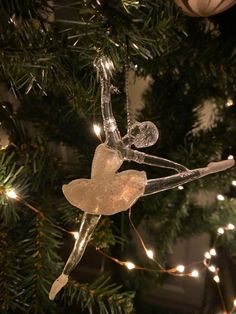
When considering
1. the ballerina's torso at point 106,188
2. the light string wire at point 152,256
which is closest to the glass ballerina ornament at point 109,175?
the ballerina's torso at point 106,188

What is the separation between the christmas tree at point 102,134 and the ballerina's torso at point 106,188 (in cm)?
6

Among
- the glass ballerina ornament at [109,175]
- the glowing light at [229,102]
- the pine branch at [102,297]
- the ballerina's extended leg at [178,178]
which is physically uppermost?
the glowing light at [229,102]

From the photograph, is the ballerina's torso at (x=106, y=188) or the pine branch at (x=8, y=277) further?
the pine branch at (x=8, y=277)

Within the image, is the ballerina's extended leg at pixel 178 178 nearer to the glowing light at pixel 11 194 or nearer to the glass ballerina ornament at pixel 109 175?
the glass ballerina ornament at pixel 109 175

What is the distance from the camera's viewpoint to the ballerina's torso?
1.07 ft

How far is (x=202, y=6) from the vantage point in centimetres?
38

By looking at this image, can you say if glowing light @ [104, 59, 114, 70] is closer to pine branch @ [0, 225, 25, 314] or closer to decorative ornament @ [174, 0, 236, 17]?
decorative ornament @ [174, 0, 236, 17]

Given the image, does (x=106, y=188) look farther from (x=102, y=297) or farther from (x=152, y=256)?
(x=152, y=256)

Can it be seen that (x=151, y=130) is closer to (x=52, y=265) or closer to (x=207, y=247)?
(x=52, y=265)

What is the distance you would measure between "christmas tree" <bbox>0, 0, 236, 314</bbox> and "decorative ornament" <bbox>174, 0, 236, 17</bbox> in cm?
1

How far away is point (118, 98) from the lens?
447 millimetres

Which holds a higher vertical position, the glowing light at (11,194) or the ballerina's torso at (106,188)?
the glowing light at (11,194)

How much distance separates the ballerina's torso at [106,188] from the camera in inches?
12.9

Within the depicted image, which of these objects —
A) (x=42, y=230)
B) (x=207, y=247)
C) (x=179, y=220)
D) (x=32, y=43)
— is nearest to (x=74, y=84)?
(x=32, y=43)
